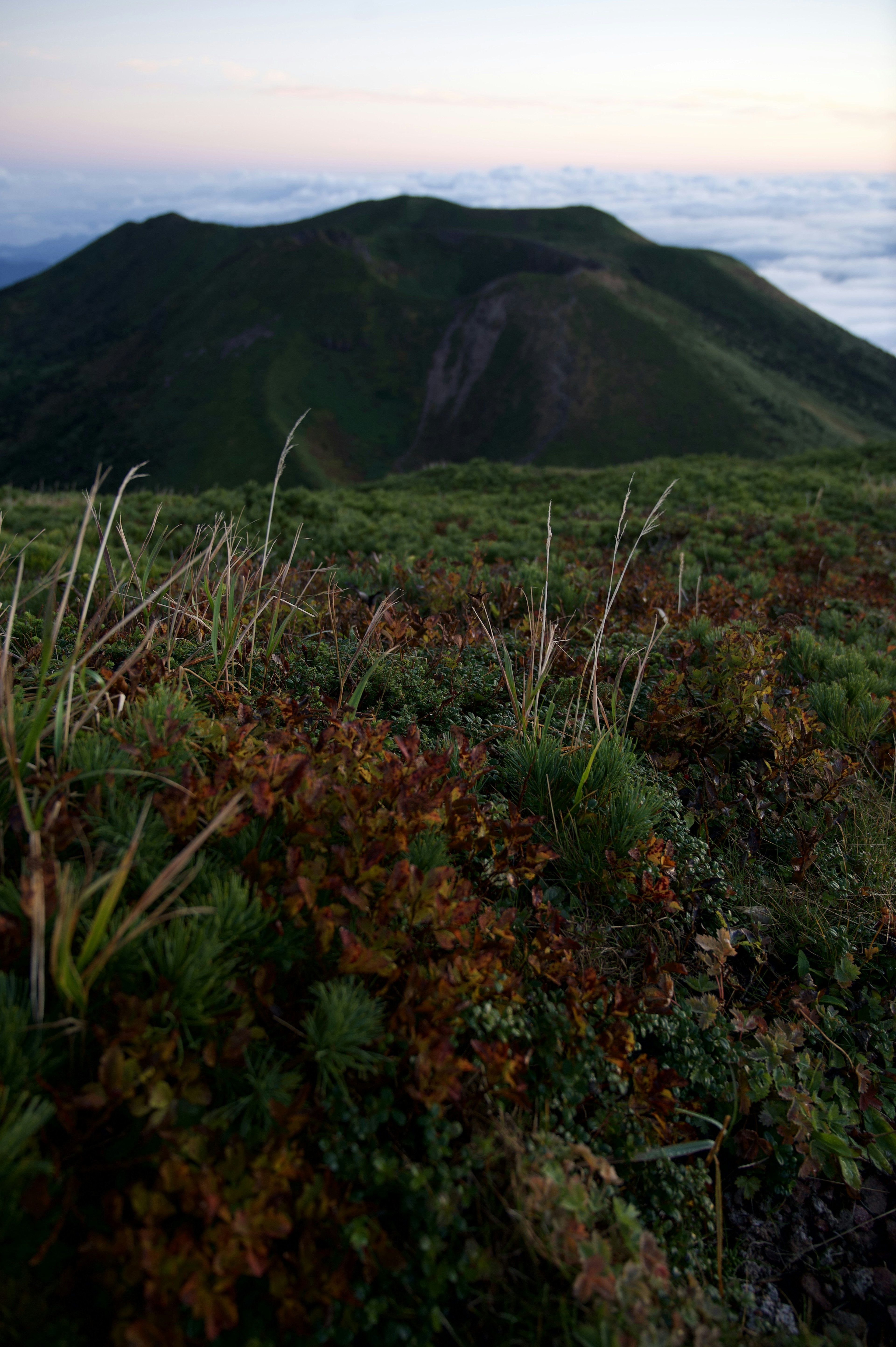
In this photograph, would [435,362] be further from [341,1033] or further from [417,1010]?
[341,1033]

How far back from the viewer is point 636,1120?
7.47ft

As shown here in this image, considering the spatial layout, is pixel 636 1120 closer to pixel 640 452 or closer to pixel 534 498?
pixel 534 498

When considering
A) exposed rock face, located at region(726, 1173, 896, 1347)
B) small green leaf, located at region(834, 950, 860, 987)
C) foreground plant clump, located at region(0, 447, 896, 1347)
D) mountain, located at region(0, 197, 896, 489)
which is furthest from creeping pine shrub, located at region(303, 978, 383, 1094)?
mountain, located at region(0, 197, 896, 489)

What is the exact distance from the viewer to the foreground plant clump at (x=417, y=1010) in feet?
5.42

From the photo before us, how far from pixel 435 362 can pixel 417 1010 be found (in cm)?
13617

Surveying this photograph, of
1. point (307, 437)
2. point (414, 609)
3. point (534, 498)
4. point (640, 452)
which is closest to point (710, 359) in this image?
point (640, 452)

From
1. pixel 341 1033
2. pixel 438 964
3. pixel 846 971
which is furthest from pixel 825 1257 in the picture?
pixel 341 1033

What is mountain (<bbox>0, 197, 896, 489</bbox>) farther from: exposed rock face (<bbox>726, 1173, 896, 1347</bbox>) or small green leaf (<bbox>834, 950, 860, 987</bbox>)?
exposed rock face (<bbox>726, 1173, 896, 1347</bbox>)

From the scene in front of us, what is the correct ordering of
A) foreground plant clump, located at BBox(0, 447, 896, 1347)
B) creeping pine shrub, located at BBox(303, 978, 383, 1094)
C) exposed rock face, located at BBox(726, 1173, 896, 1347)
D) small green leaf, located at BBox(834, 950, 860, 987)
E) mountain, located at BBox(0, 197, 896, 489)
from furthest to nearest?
mountain, located at BBox(0, 197, 896, 489)
small green leaf, located at BBox(834, 950, 860, 987)
exposed rock face, located at BBox(726, 1173, 896, 1347)
creeping pine shrub, located at BBox(303, 978, 383, 1094)
foreground plant clump, located at BBox(0, 447, 896, 1347)

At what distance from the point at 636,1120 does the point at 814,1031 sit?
104cm

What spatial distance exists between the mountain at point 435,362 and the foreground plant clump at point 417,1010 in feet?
291

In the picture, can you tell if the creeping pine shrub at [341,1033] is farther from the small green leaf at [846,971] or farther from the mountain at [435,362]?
the mountain at [435,362]

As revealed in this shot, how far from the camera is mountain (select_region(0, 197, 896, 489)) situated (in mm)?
97625

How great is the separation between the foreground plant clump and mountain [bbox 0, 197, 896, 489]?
88.6m
